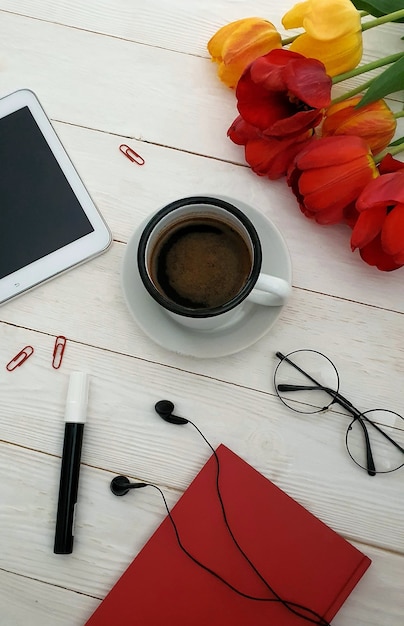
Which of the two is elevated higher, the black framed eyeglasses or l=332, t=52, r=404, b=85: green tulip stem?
l=332, t=52, r=404, b=85: green tulip stem

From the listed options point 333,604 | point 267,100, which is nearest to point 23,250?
point 267,100

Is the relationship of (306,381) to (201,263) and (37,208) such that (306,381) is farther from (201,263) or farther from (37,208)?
(37,208)

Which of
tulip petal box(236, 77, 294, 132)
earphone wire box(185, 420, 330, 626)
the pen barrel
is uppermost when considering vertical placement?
tulip petal box(236, 77, 294, 132)

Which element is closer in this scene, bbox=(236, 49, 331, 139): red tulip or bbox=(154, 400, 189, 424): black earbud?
bbox=(236, 49, 331, 139): red tulip

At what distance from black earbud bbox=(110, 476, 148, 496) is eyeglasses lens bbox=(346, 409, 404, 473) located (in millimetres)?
257

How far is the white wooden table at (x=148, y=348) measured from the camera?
0.67 meters

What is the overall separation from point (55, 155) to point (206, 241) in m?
0.24

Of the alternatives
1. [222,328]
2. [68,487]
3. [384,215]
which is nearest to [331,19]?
[384,215]

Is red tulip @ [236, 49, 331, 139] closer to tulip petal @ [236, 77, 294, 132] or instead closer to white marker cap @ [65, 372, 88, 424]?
tulip petal @ [236, 77, 294, 132]

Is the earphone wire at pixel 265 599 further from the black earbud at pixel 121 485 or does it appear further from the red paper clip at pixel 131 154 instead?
the red paper clip at pixel 131 154

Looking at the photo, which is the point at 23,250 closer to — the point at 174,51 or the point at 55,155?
the point at 55,155

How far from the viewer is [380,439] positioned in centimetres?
68

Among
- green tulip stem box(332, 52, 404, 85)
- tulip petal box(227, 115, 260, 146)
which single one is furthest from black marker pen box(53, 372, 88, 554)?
green tulip stem box(332, 52, 404, 85)

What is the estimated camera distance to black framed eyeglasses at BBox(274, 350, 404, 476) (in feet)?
2.22
